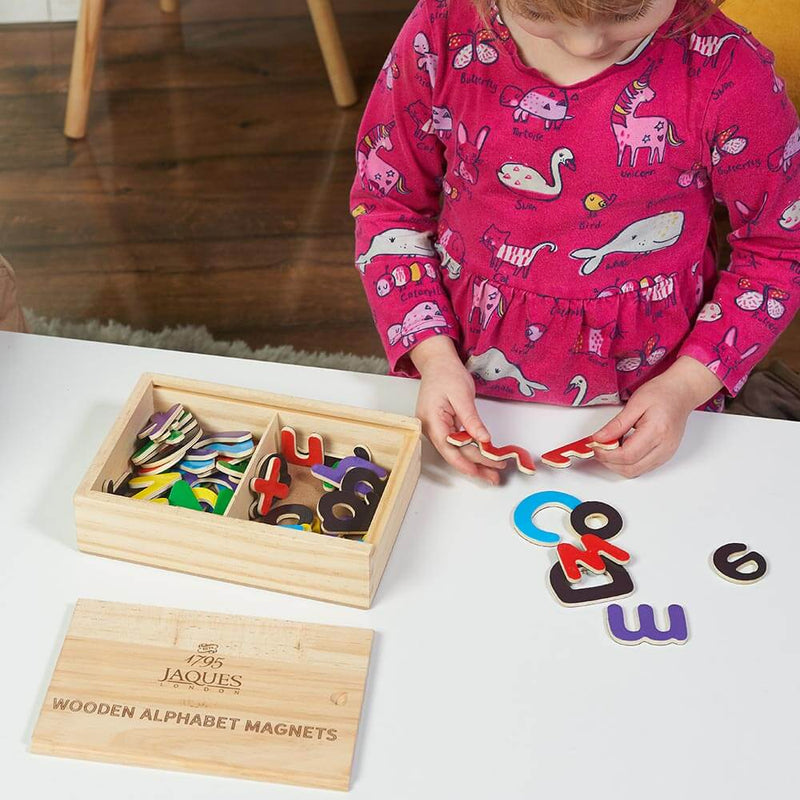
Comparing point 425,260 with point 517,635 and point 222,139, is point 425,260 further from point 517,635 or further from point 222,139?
point 222,139

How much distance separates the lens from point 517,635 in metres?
0.78

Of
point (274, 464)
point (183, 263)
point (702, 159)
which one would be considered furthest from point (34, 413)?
point (183, 263)

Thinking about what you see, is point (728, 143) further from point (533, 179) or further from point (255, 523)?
point (255, 523)

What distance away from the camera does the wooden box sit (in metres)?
0.78

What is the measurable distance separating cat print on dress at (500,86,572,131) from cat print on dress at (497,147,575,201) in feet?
0.10

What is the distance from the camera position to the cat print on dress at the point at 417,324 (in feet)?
3.29

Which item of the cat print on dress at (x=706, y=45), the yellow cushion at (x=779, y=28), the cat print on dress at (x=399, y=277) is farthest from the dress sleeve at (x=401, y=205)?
the yellow cushion at (x=779, y=28)

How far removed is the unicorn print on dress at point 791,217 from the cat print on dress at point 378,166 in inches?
13.1

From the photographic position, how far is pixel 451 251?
1058 mm

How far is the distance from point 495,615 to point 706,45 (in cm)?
47

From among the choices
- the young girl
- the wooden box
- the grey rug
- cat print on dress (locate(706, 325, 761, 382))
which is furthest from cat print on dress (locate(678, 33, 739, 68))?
the grey rug

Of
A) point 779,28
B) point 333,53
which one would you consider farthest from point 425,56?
point 333,53

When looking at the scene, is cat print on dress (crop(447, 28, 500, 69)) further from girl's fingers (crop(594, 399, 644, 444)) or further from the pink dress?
girl's fingers (crop(594, 399, 644, 444))

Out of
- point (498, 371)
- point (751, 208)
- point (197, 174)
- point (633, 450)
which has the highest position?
point (751, 208)
